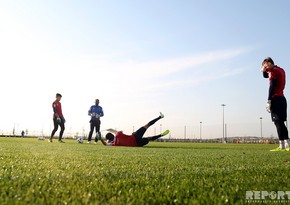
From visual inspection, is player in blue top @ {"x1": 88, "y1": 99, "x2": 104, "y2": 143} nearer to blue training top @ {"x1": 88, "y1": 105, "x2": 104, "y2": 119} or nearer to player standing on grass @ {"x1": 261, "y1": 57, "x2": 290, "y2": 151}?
blue training top @ {"x1": 88, "y1": 105, "x2": 104, "y2": 119}

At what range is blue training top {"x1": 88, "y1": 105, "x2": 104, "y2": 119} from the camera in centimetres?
1559

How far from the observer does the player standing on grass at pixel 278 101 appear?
7.76m

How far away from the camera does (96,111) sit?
15617 mm

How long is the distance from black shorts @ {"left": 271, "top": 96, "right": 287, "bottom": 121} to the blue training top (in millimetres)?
9887

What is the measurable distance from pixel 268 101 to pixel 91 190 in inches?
286

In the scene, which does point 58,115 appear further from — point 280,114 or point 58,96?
point 280,114

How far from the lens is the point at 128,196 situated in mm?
1703

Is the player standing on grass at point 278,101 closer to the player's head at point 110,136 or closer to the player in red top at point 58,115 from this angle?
the player's head at point 110,136

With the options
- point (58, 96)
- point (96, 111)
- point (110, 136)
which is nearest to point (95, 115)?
point (96, 111)

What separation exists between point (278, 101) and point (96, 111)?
10089 millimetres

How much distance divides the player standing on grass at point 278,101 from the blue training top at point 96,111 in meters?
9.72

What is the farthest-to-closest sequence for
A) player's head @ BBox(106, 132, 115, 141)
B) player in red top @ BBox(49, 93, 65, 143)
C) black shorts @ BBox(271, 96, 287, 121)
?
player in red top @ BBox(49, 93, 65, 143) < player's head @ BBox(106, 132, 115, 141) < black shorts @ BBox(271, 96, 287, 121)

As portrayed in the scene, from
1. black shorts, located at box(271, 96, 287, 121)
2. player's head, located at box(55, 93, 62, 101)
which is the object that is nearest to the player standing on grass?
black shorts, located at box(271, 96, 287, 121)

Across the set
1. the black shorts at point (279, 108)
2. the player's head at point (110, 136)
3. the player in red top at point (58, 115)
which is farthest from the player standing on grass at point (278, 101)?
the player in red top at point (58, 115)
